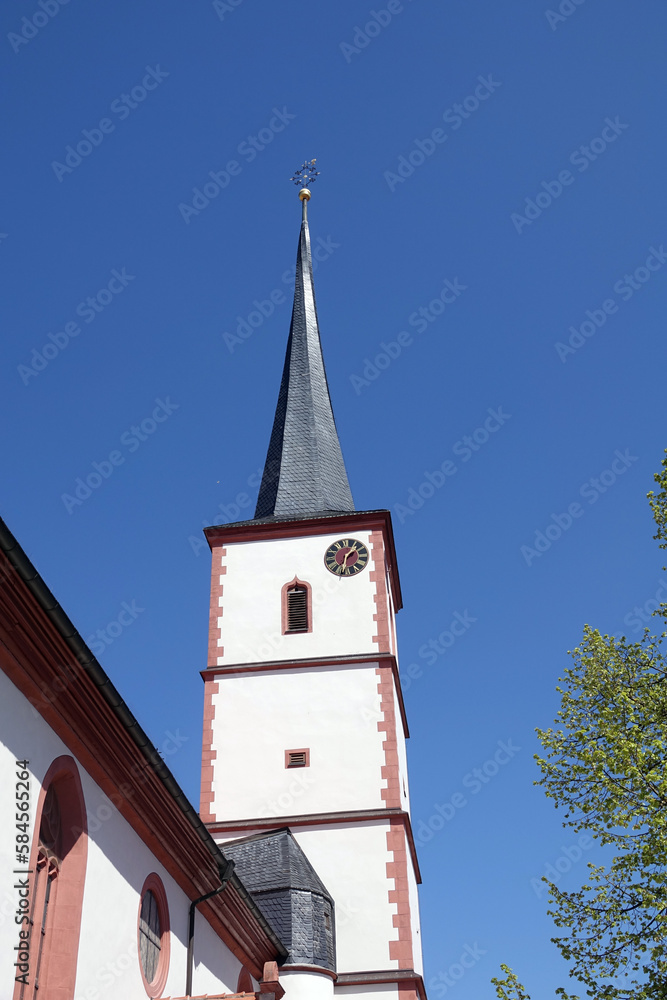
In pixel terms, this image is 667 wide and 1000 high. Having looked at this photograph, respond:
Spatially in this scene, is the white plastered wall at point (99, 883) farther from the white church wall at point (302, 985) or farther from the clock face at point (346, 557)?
the clock face at point (346, 557)

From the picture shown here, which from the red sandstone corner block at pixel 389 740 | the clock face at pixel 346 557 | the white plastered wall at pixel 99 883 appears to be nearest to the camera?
the white plastered wall at pixel 99 883

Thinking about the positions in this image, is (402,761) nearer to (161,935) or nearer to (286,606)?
(286,606)

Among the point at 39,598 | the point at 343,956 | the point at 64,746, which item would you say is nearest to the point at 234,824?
the point at 343,956

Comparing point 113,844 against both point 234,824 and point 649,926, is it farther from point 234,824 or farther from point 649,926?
point 234,824

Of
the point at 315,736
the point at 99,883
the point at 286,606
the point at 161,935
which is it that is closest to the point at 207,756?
the point at 315,736

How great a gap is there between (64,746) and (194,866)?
167 inches

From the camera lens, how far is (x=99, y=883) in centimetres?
1052

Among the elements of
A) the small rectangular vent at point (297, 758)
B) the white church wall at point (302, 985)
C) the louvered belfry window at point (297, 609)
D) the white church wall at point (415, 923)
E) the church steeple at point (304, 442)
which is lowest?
the white church wall at point (302, 985)

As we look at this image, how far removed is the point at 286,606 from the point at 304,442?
6.26 meters

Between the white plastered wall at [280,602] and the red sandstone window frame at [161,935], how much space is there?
1190cm

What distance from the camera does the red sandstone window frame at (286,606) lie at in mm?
24891

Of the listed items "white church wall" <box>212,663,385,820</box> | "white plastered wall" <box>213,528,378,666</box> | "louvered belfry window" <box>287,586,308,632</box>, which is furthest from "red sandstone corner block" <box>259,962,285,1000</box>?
"louvered belfry window" <box>287,586,308,632</box>

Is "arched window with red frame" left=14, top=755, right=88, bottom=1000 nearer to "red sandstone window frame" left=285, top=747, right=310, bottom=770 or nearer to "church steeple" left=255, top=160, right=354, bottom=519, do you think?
"red sandstone window frame" left=285, top=747, right=310, bottom=770

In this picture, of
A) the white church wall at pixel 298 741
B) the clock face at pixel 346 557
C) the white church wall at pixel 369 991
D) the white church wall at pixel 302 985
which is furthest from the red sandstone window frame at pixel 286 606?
the white church wall at pixel 302 985
